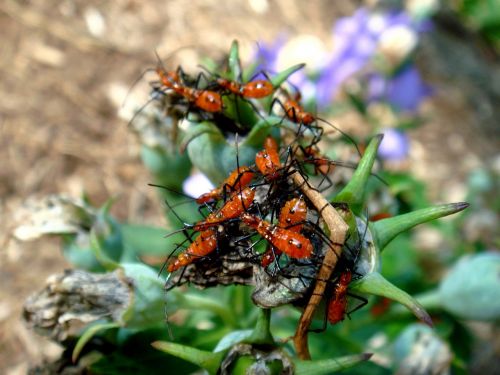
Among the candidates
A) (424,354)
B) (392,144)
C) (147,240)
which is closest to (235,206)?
A: (424,354)

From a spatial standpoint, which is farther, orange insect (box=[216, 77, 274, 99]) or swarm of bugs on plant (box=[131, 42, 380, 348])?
orange insect (box=[216, 77, 274, 99])

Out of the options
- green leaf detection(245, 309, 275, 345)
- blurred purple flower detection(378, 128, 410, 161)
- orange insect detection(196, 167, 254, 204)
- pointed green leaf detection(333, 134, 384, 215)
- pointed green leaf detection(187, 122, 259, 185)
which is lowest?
green leaf detection(245, 309, 275, 345)

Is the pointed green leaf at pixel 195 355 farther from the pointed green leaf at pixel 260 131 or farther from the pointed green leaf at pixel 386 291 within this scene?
the pointed green leaf at pixel 260 131

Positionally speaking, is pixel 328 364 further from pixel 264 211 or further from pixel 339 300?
pixel 264 211

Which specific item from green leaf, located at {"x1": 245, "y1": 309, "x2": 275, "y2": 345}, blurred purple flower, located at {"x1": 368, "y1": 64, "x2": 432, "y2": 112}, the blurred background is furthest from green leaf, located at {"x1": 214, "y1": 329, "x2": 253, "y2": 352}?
blurred purple flower, located at {"x1": 368, "y1": 64, "x2": 432, "y2": 112}

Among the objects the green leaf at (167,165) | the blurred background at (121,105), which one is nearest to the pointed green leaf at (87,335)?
the green leaf at (167,165)

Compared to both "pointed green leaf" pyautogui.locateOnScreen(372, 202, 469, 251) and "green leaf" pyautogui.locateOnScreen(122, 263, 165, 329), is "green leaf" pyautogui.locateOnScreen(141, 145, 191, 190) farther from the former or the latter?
"pointed green leaf" pyautogui.locateOnScreen(372, 202, 469, 251)
